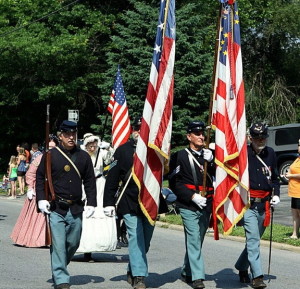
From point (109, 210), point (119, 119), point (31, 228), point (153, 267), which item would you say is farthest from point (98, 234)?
point (119, 119)

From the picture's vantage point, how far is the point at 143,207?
29.0ft

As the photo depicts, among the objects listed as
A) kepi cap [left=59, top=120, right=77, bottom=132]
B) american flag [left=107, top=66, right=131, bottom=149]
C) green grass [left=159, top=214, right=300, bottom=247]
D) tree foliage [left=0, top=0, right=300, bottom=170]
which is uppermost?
tree foliage [left=0, top=0, right=300, bottom=170]

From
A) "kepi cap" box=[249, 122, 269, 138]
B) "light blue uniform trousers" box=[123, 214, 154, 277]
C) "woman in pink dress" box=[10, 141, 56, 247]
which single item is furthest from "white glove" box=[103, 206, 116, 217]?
"woman in pink dress" box=[10, 141, 56, 247]

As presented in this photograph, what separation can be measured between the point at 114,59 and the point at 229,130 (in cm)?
2429

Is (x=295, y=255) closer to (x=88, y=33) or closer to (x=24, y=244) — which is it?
(x=24, y=244)

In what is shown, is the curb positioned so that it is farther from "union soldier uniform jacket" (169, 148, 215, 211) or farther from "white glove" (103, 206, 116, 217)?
"white glove" (103, 206, 116, 217)

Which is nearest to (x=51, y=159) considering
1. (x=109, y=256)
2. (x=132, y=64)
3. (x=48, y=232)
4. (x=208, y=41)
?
(x=48, y=232)

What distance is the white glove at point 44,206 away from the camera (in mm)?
8547

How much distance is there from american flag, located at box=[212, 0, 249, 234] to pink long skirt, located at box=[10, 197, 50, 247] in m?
4.64

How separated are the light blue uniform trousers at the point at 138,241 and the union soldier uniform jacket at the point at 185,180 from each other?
1.55ft

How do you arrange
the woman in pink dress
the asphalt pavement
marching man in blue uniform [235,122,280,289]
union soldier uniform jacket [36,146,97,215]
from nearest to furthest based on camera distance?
union soldier uniform jacket [36,146,97,215] < marching man in blue uniform [235,122,280,289] < the asphalt pavement < the woman in pink dress

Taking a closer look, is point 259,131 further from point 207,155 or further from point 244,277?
point 244,277

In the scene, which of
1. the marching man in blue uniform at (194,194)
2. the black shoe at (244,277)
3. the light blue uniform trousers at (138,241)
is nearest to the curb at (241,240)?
the black shoe at (244,277)

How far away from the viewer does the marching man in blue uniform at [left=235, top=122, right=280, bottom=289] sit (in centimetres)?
925
